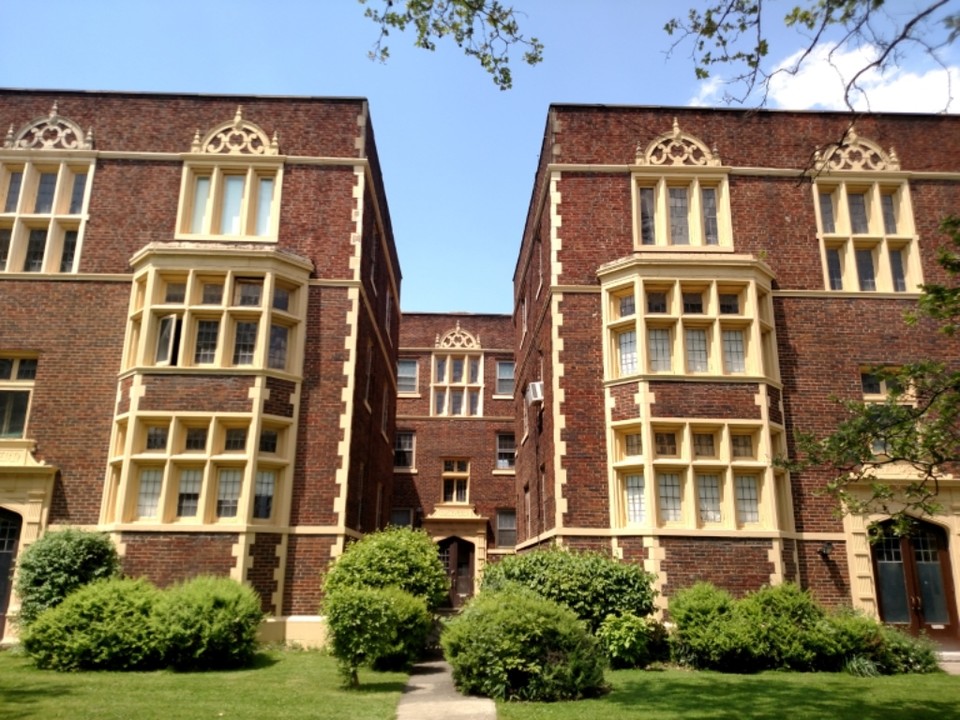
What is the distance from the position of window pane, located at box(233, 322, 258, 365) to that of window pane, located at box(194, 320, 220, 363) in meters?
0.46

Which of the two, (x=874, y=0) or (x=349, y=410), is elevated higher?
(x=874, y=0)

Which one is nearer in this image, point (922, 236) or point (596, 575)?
point (596, 575)

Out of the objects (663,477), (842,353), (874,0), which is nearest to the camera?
(874,0)

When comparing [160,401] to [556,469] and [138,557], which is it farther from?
[556,469]

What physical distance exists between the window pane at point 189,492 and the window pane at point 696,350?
36.8 ft

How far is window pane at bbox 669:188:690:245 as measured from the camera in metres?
18.4

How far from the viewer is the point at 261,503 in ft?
52.6

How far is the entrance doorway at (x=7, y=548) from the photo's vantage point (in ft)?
51.4

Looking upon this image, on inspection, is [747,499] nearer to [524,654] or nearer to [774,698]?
[774,698]

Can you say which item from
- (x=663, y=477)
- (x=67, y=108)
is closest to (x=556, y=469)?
(x=663, y=477)

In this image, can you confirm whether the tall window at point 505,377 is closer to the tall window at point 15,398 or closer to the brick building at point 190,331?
the brick building at point 190,331

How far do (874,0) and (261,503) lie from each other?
14.1 meters

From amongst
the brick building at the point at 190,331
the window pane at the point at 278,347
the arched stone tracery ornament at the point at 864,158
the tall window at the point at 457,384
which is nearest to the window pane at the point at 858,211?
the arched stone tracery ornament at the point at 864,158

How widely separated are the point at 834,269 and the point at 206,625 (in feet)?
53.1
